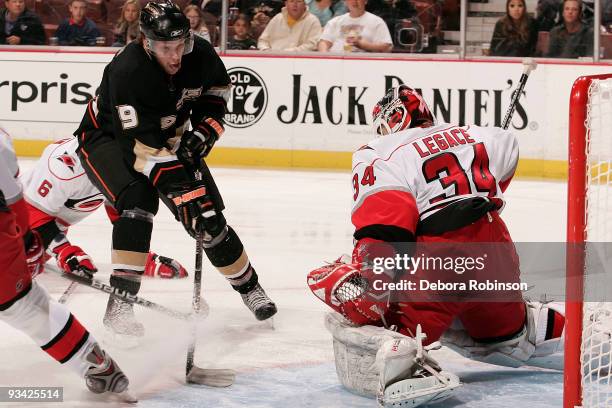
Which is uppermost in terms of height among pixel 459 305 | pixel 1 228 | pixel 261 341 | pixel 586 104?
pixel 586 104

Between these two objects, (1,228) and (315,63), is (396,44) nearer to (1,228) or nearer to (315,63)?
(315,63)

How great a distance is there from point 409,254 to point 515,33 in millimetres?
4796

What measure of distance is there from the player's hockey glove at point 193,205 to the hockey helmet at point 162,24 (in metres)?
0.44

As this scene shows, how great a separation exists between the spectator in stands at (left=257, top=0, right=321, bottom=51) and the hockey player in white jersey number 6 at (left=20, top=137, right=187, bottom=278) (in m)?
3.75

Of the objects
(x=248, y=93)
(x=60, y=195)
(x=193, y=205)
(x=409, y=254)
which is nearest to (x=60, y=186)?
(x=60, y=195)

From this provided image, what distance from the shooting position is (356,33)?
7527 millimetres

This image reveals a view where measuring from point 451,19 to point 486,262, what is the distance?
4.67 meters

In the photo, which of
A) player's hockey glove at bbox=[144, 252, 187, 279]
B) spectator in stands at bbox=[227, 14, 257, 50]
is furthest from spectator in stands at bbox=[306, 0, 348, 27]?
player's hockey glove at bbox=[144, 252, 187, 279]

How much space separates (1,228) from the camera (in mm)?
2428

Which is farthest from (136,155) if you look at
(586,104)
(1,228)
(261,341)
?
(586,104)

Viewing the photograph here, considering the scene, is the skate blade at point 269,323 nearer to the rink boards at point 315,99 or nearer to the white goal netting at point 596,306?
the white goal netting at point 596,306

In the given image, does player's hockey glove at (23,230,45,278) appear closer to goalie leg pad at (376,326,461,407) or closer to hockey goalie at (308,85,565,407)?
hockey goalie at (308,85,565,407)

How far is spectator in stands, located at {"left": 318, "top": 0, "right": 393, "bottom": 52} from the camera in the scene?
24.6 ft

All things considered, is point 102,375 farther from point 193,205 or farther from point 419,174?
point 419,174
